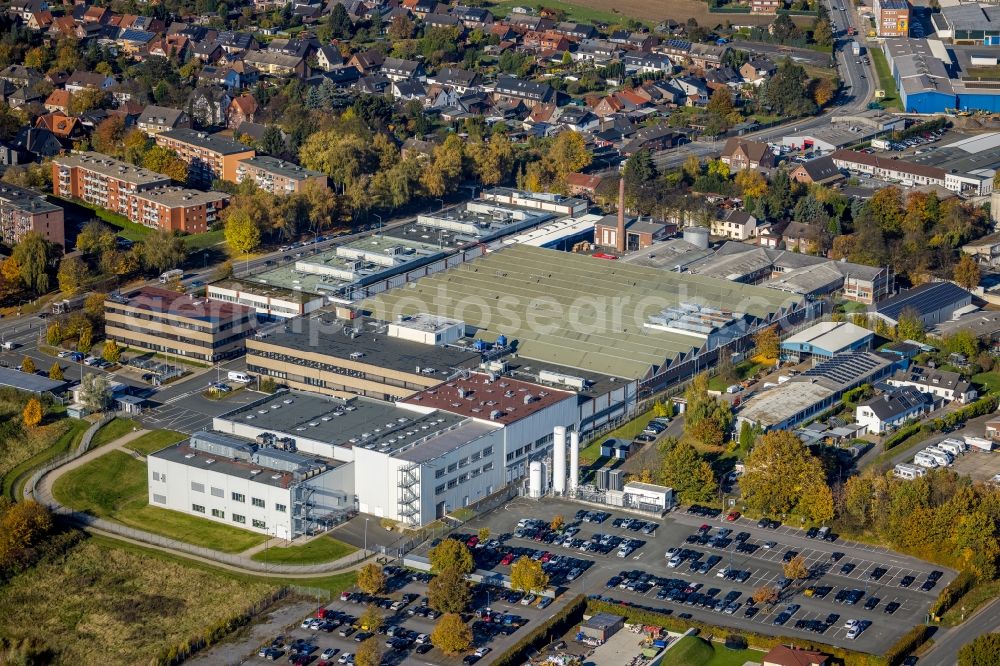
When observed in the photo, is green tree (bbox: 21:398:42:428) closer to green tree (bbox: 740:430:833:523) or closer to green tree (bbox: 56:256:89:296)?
green tree (bbox: 56:256:89:296)

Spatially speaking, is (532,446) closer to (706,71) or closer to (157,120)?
(157,120)

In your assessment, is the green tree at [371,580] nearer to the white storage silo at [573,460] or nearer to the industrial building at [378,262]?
the white storage silo at [573,460]

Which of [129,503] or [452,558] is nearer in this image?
[452,558]

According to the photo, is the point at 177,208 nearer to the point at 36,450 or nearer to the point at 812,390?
the point at 36,450

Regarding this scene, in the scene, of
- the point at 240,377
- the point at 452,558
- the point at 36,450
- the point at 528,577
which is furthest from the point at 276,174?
the point at 528,577

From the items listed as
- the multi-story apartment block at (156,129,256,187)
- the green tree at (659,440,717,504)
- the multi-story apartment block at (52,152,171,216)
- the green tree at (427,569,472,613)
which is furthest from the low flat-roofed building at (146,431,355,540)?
the multi-story apartment block at (156,129,256,187)
